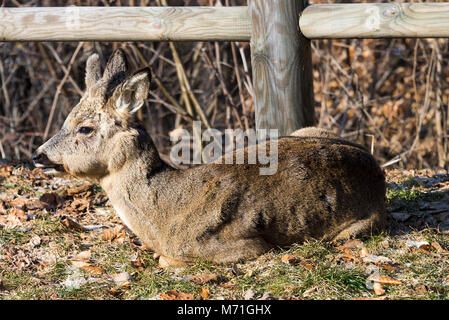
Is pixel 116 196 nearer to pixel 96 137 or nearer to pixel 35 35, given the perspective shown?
pixel 96 137

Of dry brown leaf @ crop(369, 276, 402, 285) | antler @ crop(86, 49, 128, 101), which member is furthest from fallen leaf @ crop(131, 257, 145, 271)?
dry brown leaf @ crop(369, 276, 402, 285)

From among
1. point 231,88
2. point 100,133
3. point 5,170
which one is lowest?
point 5,170

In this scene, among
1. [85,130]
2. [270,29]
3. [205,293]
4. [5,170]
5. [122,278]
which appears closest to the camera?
[205,293]

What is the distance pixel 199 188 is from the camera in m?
4.60

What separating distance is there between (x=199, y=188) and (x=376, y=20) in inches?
76.5

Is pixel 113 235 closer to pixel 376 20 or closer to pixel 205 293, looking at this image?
pixel 205 293

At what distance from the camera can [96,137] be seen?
463 centimetres

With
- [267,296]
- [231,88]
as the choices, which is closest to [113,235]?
[267,296]

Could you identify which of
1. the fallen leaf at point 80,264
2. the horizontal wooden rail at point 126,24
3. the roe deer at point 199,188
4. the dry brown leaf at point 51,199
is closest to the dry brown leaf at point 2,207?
the dry brown leaf at point 51,199

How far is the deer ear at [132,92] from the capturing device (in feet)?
14.7

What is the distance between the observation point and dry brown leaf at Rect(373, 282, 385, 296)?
12.6 feet
